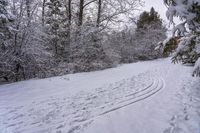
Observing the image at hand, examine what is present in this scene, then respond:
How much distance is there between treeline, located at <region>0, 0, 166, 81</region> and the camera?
29.3 ft

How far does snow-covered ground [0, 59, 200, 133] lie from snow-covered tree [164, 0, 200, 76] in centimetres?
132

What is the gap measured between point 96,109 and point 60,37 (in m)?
11.4

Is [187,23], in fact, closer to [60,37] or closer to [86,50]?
[86,50]

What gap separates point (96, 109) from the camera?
5164 millimetres

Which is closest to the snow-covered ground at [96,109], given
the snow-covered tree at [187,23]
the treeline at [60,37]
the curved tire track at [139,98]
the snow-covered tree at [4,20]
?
the curved tire track at [139,98]

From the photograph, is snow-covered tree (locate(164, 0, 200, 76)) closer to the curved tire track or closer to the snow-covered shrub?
the curved tire track

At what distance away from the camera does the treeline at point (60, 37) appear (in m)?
8.92

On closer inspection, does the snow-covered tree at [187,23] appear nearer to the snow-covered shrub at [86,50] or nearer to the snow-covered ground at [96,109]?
the snow-covered ground at [96,109]

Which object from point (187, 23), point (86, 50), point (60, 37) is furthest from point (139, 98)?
point (60, 37)

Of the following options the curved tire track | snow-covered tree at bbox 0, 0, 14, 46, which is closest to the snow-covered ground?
the curved tire track

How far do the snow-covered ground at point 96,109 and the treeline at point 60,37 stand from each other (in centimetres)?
198

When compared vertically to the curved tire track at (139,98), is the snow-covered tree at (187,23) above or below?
above

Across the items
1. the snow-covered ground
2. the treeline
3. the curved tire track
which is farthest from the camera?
the treeline

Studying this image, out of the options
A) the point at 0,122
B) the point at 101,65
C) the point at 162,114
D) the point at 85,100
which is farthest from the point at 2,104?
the point at 101,65
